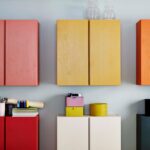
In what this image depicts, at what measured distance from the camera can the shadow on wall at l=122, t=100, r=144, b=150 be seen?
116 inches

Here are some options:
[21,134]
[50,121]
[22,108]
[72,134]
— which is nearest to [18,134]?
[21,134]

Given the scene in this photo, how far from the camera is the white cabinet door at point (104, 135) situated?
8.86ft

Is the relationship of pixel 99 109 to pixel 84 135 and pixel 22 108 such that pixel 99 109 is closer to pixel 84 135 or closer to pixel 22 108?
pixel 84 135

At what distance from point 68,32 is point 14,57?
0.56 meters

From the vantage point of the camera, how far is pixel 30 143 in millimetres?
2709

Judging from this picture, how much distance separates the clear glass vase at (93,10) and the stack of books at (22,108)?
3.33ft

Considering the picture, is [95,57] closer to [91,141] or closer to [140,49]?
[140,49]

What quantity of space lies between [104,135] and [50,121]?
59 centimetres

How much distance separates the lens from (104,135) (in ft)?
8.86

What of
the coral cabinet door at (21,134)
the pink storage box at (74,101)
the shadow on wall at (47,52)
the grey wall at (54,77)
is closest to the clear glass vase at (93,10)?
the grey wall at (54,77)

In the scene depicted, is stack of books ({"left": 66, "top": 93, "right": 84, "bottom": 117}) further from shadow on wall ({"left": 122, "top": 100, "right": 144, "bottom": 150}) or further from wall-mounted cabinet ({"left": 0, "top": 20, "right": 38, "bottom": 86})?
shadow on wall ({"left": 122, "top": 100, "right": 144, "bottom": 150})

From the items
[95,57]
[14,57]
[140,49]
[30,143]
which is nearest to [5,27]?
[14,57]

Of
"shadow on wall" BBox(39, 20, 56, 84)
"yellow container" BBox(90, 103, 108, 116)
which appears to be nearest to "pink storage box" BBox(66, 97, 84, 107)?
"yellow container" BBox(90, 103, 108, 116)

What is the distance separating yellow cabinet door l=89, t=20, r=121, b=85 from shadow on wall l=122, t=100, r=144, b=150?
16.1 inches
